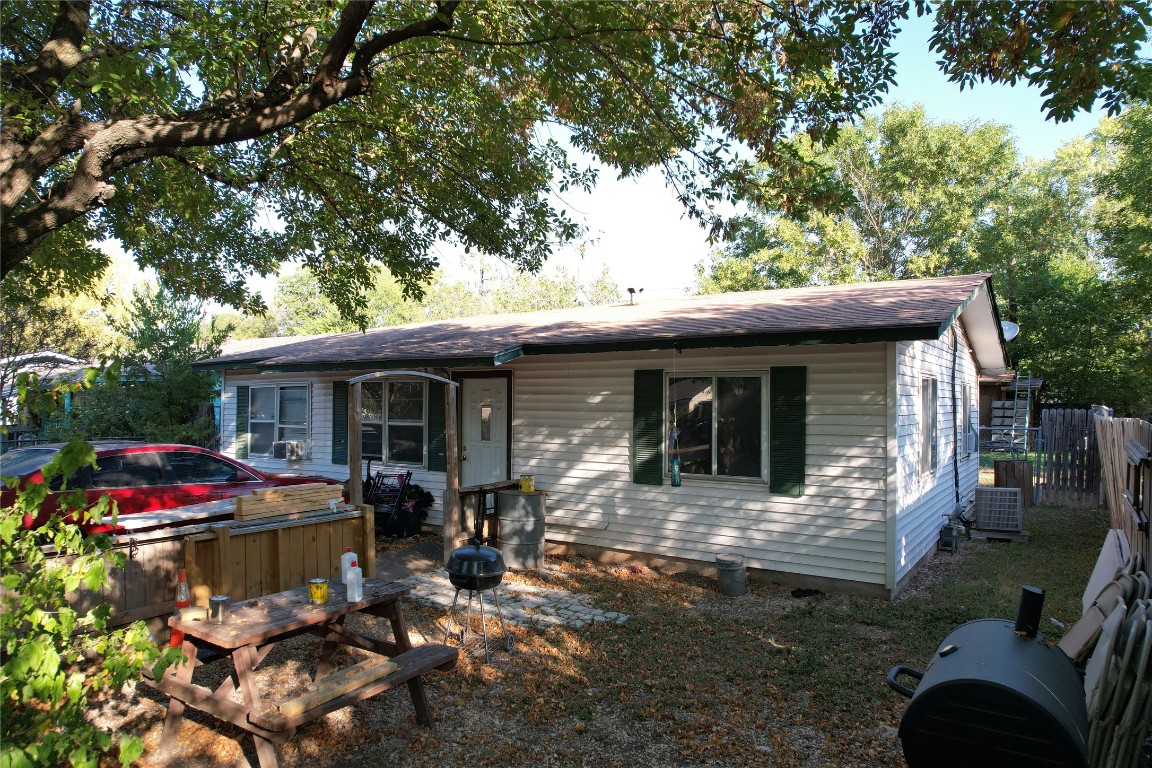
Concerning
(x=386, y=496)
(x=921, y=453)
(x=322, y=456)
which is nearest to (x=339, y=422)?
(x=322, y=456)

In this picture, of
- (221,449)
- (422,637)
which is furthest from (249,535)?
(221,449)

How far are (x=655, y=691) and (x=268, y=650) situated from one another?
8.79 ft

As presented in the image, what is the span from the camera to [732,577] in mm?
7391

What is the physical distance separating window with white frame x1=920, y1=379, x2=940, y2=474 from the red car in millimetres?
8274

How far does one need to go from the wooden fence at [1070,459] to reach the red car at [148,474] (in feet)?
46.2

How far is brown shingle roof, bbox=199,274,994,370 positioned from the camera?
278 inches

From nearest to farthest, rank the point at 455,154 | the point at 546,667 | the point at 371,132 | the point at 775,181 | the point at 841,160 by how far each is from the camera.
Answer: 1. the point at 546,667
2. the point at 775,181
3. the point at 371,132
4. the point at 455,154
5. the point at 841,160

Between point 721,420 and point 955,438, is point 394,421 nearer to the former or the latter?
point 721,420

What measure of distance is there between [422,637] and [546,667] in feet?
4.07

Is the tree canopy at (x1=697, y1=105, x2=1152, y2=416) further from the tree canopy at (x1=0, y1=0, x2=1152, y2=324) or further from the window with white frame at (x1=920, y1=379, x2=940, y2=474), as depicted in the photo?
the tree canopy at (x1=0, y1=0, x2=1152, y2=324)

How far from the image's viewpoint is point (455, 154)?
27.7 ft

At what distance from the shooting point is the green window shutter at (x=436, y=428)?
10609mm

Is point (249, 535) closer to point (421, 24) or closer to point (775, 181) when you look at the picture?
point (421, 24)

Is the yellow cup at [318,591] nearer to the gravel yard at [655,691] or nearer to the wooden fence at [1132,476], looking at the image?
the gravel yard at [655,691]
